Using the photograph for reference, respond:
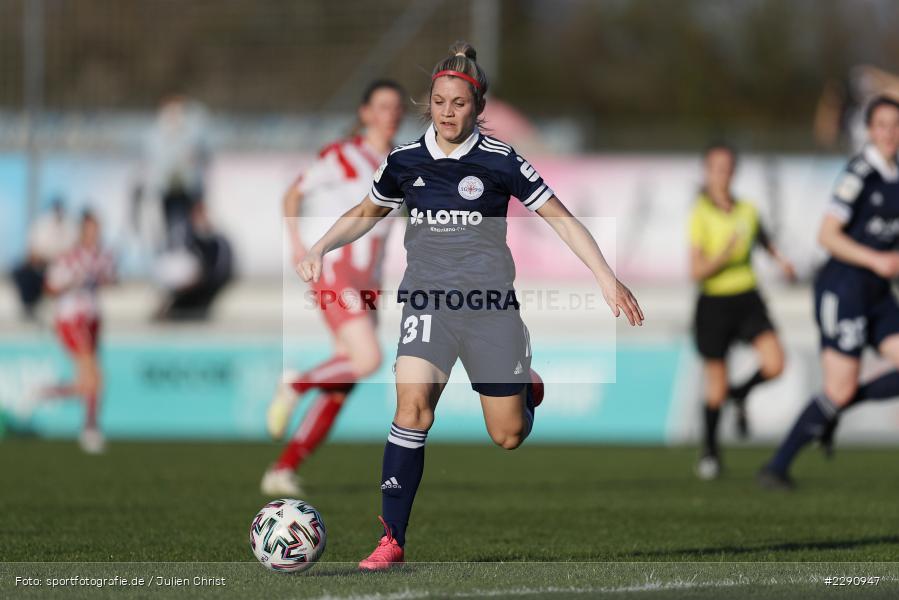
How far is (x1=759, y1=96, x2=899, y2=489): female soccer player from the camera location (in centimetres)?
927

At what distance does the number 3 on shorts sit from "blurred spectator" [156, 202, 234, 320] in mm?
14561

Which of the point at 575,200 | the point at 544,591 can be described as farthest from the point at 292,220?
the point at 575,200

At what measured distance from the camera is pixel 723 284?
1167 cm

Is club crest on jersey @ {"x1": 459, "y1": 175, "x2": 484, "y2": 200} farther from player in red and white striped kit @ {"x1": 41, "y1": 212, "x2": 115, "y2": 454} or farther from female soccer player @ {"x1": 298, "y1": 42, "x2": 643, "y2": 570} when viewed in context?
player in red and white striped kit @ {"x1": 41, "y1": 212, "x2": 115, "y2": 454}

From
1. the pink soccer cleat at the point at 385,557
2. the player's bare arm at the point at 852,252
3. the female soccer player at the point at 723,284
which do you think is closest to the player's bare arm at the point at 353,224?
the pink soccer cleat at the point at 385,557

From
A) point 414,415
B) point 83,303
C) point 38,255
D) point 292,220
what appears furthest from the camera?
point 38,255

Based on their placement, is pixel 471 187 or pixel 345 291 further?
pixel 345 291

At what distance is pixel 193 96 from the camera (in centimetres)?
2559

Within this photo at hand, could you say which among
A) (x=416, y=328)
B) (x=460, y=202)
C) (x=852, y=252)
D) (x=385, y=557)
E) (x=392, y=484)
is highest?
(x=460, y=202)

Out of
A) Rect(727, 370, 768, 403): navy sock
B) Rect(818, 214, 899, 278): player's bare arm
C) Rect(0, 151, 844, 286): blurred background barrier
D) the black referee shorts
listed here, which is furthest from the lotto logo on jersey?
Rect(0, 151, 844, 286): blurred background barrier

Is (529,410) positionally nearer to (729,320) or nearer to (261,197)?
(729,320)

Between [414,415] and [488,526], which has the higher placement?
[414,415]

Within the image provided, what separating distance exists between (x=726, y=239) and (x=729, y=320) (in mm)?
605

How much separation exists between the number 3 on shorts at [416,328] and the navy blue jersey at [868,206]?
3.88m
